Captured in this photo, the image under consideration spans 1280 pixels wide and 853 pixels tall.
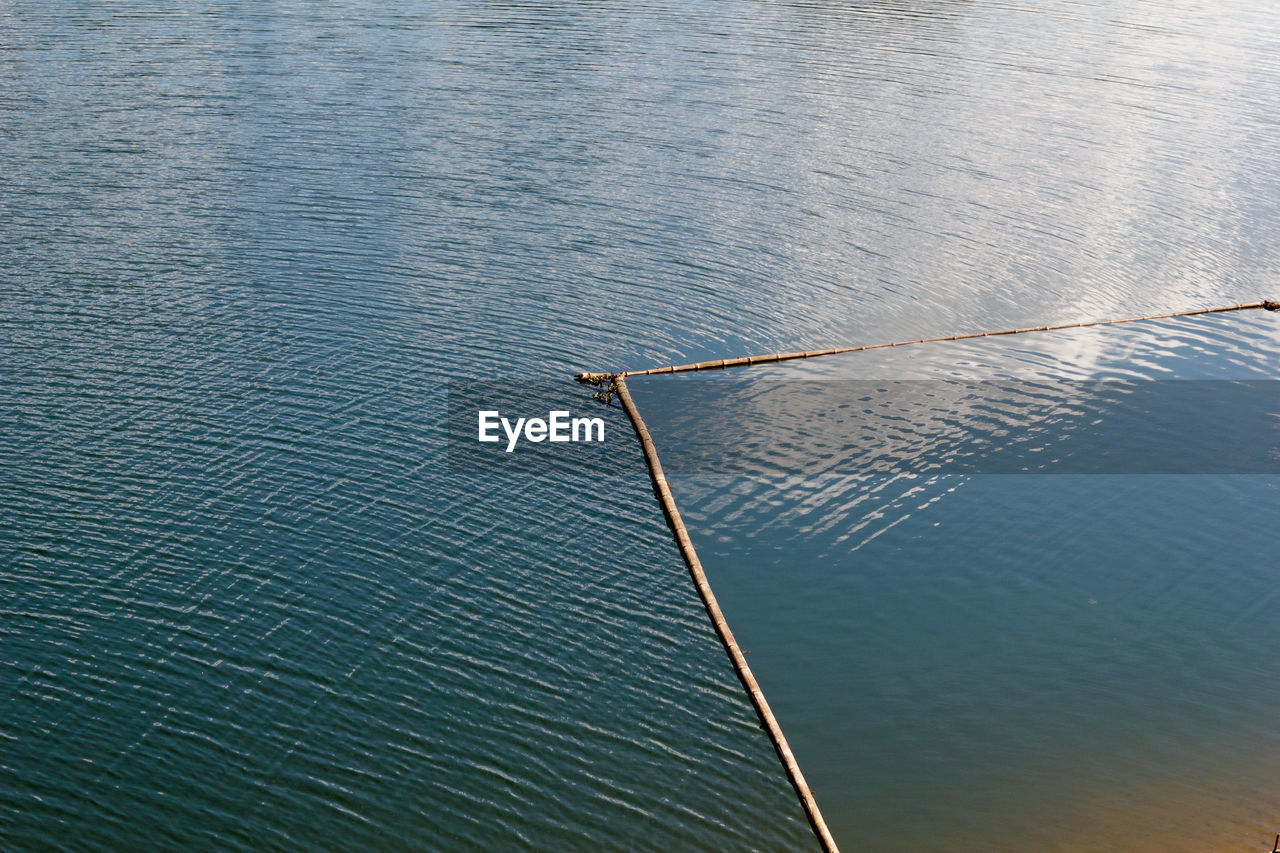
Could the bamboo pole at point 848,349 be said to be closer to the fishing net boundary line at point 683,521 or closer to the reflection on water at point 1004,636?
the fishing net boundary line at point 683,521

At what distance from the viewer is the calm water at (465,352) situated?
47.2 ft

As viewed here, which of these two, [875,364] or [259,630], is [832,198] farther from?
[259,630]

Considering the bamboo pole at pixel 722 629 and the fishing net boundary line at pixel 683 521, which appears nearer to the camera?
the bamboo pole at pixel 722 629

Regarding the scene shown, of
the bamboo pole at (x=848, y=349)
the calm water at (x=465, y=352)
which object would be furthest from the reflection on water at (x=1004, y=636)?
the bamboo pole at (x=848, y=349)

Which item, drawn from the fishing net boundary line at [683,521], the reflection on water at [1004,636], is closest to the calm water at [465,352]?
the reflection on water at [1004,636]

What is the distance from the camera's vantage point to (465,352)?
23922 millimetres

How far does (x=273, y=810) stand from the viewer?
13.5 metres

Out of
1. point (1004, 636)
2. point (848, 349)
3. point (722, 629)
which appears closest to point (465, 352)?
point (848, 349)

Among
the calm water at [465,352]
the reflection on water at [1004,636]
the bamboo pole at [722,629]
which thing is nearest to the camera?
the bamboo pole at [722,629]

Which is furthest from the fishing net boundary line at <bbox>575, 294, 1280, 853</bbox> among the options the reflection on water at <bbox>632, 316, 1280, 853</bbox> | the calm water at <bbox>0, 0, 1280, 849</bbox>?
the reflection on water at <bbox>632, 316, 1280, 853</bbox>

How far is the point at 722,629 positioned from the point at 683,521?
3199 mm

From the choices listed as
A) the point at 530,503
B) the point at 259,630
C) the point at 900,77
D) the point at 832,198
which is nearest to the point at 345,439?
the point at 530,503

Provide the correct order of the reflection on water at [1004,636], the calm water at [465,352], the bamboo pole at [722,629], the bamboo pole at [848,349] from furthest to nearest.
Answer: the bamboo pole at [848,349]
the reflection on water at [1004,636]
the calm water at [465,352]
the bamboo pole at [722,629]

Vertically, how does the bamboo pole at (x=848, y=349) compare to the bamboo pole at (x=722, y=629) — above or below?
above
